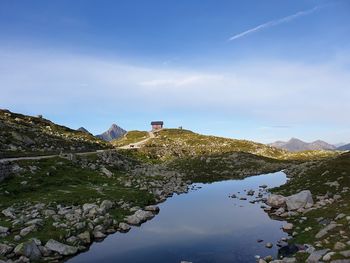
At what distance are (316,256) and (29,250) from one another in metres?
24.4

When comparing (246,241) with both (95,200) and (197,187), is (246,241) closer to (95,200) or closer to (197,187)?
(95,200)

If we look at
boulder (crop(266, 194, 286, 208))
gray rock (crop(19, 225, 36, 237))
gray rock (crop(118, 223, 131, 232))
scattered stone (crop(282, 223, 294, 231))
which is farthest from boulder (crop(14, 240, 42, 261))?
boulder (crop(266, 194, 286, 208))

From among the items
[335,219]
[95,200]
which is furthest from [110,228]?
[335,219]

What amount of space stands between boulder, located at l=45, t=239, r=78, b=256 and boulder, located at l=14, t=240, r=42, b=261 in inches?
56.6

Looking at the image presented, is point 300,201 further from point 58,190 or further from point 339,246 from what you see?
→ point 58,190

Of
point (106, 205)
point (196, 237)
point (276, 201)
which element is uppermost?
point (106, 205)

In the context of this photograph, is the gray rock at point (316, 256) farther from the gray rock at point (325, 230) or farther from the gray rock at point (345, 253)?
the gray rock at point (325, 230)

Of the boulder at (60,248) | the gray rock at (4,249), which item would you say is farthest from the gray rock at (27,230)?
the boulder at (60,248)

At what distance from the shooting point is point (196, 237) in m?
40.2

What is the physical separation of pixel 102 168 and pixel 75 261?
46.8 meters

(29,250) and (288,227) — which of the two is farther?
(288,227)

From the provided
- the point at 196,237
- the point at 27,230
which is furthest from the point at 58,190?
the point at 196,237

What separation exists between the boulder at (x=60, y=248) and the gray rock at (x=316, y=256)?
70.0ft

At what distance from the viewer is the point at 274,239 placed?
1473 inches
